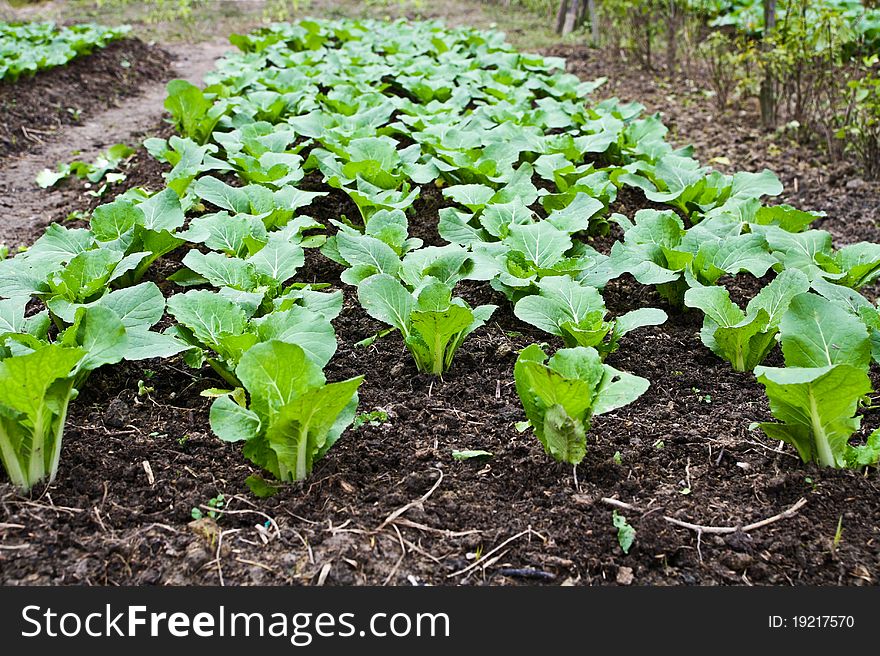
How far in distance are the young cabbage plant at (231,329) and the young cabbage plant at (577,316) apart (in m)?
0.69

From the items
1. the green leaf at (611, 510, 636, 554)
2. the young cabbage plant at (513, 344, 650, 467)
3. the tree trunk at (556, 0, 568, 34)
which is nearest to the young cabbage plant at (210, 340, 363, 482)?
the young cabbage plant at (513, 344, 650, 467)

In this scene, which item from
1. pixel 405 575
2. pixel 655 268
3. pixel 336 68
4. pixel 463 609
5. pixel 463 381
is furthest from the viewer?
pixel 336 68

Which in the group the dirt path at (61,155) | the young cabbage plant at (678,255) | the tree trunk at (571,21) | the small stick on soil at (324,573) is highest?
the tree trunk at (571,21)

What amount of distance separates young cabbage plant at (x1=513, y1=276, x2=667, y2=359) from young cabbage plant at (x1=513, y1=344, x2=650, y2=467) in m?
0.36

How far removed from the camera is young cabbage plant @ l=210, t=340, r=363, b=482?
2035 mm

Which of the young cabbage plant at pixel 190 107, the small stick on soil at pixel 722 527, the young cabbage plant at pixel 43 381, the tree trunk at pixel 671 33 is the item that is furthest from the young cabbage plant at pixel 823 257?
the tree trunk at pixel 671 33

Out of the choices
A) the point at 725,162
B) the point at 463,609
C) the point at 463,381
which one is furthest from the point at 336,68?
the point at 463,609

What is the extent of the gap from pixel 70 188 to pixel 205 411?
362 cm

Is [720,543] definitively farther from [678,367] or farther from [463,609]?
[678,367]

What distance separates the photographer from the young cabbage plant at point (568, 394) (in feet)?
6.77

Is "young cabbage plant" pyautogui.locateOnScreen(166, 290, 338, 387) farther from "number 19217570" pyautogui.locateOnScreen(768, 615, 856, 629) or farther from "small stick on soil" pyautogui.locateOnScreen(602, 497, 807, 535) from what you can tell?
"number 19217570" pyautogui.locateOnScreen(768, 615, 856, 629)

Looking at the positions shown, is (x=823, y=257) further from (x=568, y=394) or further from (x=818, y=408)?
(x=568, y=394)

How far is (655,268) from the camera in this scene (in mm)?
2986

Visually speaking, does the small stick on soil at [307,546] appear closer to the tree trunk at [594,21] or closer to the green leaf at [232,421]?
the green leaf at [232,421]
